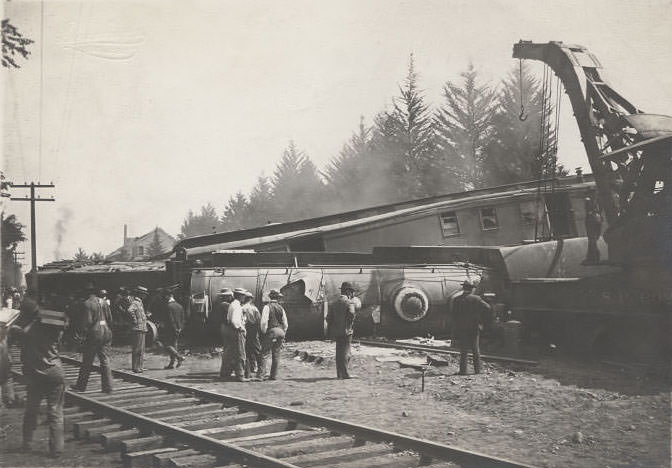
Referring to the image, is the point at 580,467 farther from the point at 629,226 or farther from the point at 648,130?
the point at 648,130

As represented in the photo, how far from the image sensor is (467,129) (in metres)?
49.4

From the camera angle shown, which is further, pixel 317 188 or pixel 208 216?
pixel 208 216

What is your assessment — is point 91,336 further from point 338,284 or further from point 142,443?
point 338,284

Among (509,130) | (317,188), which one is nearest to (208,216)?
(317,188)

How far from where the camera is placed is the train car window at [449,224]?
2366cm

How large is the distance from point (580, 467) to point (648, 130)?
928cm

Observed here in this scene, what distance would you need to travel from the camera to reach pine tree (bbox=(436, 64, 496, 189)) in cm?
4847

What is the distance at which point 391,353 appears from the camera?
1536 centimetres

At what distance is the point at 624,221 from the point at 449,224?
10212mm

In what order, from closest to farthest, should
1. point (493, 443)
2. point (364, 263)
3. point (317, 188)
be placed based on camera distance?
point (493, 443) < point (364, 263) < point (317, 188)

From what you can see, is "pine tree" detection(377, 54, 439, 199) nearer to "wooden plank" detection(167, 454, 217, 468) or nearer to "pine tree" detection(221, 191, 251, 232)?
"pine tree" detection(221, 191, 251, 232)

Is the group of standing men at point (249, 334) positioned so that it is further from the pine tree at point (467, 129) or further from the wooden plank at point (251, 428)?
the pine tree at point (467, 129)

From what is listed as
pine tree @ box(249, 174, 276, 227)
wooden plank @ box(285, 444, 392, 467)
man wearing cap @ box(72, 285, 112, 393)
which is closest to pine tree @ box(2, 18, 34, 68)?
man wearing cap @ box(72, 285, 112, 393)

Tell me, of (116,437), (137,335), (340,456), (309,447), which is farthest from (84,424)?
(137,335)
